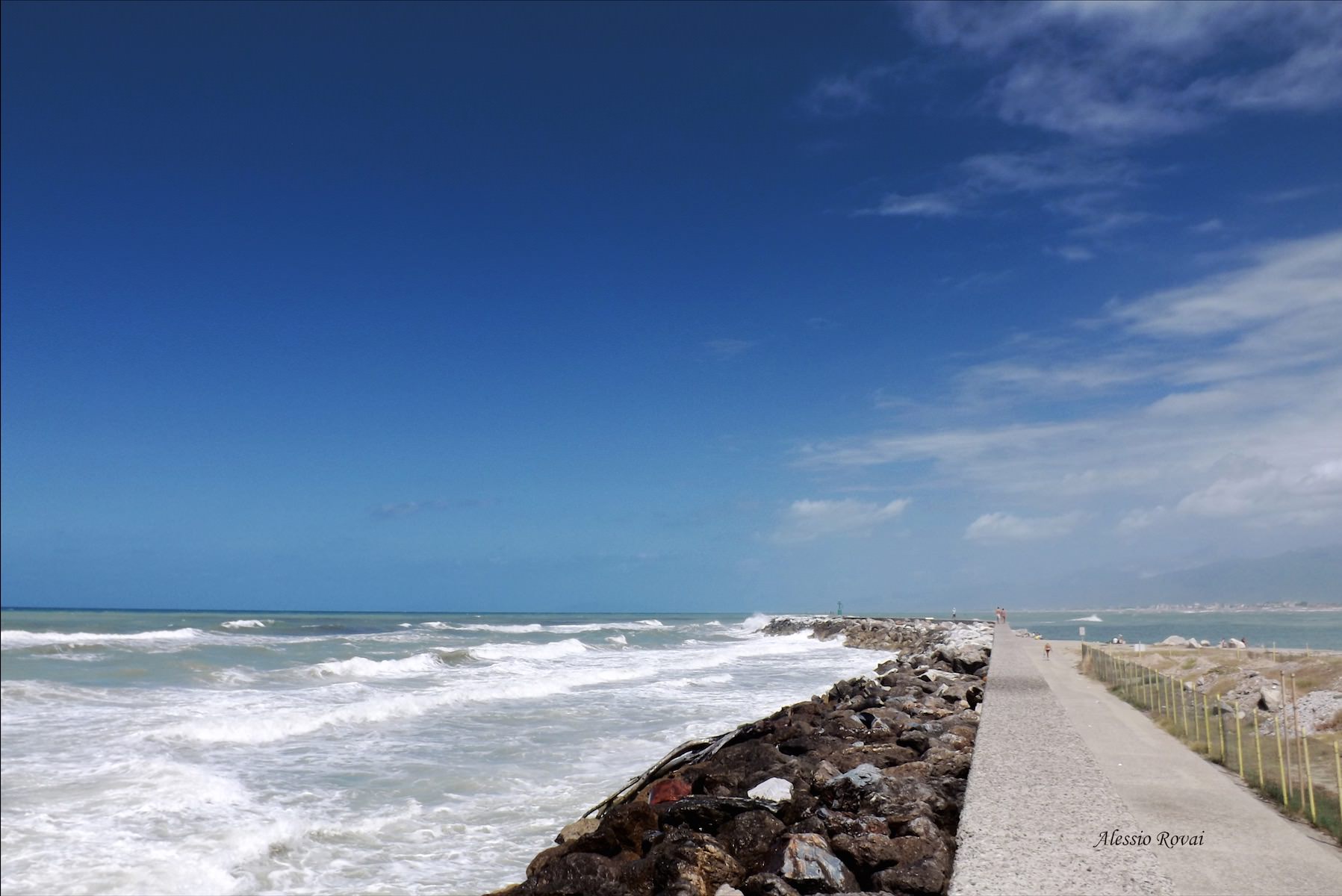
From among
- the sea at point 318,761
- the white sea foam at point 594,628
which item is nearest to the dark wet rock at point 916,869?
the sea at point 318,761

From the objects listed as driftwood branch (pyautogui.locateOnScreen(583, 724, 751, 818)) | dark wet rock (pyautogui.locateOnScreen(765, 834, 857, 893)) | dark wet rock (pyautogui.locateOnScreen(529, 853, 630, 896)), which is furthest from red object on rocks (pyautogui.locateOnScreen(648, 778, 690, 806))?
dark wet rock (pyautogui.locateOnScreen(765, 834, 857, 893))

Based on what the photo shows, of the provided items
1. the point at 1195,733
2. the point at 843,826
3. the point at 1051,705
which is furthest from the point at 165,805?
the point at 1195,733

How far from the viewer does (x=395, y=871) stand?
717 centimetres

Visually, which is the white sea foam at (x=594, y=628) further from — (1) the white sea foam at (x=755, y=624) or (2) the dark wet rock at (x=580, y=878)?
(2) the dark wet rock at (x=580, y=878)

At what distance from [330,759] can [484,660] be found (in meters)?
17.7

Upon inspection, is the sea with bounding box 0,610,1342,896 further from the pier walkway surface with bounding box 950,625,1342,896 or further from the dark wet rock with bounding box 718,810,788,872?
the pier walkway surface with bounding box 950,625,1342,896

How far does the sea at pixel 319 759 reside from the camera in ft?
24.2

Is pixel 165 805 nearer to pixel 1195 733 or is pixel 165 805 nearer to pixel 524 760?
pixel 524 760

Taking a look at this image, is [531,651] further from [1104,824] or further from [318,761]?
[1104,824]

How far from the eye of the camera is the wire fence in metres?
7.34

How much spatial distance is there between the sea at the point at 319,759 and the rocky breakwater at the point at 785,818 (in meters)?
1.47

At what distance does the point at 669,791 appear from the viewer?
7.96 m

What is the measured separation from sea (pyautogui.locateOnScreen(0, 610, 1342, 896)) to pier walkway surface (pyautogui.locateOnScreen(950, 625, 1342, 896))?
13.5 feet

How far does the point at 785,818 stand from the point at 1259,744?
571 cm
